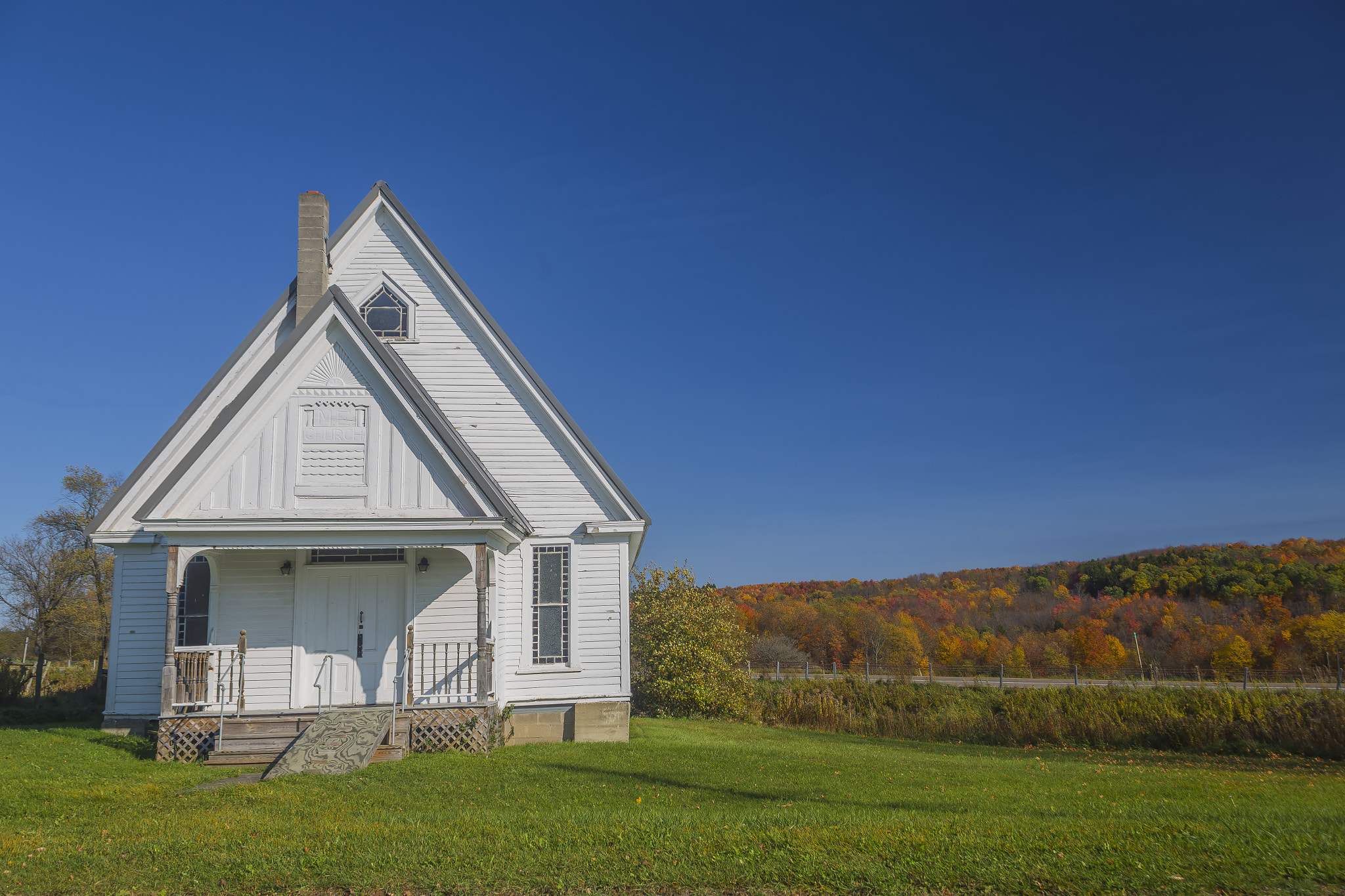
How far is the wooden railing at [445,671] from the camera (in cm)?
1438

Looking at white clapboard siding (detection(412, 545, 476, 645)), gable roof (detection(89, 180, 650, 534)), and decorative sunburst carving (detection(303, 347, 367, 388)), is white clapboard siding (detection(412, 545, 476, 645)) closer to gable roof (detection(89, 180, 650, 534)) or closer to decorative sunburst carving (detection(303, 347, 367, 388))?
gable roof (detection(89, 180, 650, 534))

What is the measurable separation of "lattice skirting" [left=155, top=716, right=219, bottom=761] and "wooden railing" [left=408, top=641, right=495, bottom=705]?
304 centimetres

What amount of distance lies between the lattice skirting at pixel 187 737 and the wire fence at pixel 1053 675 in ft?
79.8

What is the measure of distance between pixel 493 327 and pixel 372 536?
5.48 m

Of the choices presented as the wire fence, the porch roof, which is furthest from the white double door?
the wire fence

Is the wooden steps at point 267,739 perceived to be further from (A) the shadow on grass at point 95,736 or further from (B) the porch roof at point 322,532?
(B) the porch roof at point 322,532

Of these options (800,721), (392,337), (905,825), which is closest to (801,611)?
(800,721)

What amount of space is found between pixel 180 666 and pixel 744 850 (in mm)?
10831

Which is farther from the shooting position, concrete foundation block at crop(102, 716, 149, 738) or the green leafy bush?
the green leafy bush

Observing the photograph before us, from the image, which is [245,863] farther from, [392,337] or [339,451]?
[392,337]

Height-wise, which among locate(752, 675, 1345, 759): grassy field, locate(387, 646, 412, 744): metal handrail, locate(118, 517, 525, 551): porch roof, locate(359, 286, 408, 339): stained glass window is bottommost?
locate(752, 675, 1345, 759): grassy field

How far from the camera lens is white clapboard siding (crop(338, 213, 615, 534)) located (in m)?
16.6

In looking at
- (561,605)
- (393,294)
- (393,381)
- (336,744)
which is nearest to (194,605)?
(336,744)

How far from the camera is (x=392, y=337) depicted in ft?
55.3
